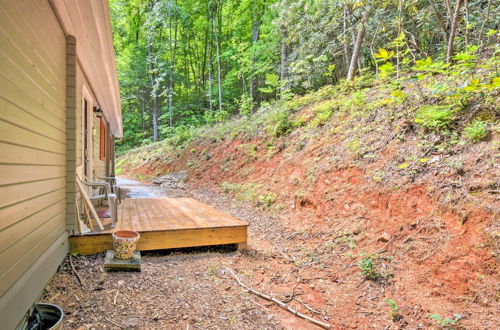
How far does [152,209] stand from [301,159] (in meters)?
3.56

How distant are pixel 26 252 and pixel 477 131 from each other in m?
5.15

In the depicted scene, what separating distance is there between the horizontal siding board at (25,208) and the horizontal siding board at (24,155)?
0.99 feet

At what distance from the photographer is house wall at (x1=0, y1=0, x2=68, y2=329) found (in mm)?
1655

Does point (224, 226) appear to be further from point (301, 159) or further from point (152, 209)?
point (301, 159)

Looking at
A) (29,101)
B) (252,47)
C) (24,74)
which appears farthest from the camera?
(252,47)

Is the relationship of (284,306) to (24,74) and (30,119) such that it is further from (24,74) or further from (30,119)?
(24,74)

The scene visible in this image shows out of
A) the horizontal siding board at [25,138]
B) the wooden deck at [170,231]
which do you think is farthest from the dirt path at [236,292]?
the horizontal siding board at [25,138]

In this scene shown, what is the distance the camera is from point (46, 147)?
252 cm

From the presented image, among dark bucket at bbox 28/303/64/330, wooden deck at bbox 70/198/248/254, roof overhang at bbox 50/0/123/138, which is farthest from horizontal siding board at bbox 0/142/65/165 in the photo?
roof overhang at bbox 50/0/123/138

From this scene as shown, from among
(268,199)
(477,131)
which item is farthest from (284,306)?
(268,199)

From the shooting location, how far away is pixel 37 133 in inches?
88.2

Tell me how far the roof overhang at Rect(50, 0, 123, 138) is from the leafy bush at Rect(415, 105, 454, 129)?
459cm

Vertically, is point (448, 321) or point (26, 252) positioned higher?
point (26, 252)

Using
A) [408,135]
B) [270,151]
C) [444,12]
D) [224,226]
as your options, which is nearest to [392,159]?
[408,135]
